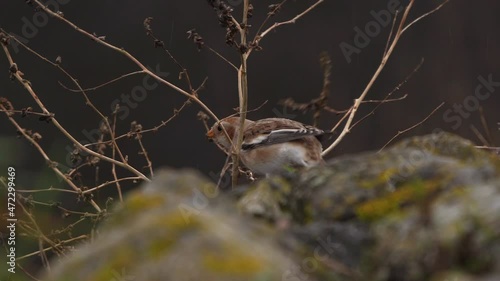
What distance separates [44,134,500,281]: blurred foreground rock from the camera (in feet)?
7.63

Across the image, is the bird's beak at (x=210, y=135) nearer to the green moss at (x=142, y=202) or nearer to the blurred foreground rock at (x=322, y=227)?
the blurred foreground rock at (x=322, y=227)

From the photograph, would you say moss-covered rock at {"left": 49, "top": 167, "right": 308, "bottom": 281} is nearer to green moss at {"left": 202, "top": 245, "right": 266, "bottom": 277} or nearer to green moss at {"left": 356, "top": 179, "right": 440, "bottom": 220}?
green moss at {"left": 202, "top": 245, "right": 266, "bottom": 277}

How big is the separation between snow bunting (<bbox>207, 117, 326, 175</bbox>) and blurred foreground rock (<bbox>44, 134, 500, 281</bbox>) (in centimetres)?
281

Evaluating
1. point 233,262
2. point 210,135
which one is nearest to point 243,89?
point 210,135

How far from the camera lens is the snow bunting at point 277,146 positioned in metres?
5.98

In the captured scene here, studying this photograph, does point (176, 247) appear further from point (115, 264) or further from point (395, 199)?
point (395, 199)

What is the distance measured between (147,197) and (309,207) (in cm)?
53

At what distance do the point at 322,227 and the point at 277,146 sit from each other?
11.3ft

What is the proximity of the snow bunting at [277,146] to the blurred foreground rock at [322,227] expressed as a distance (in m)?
2.81

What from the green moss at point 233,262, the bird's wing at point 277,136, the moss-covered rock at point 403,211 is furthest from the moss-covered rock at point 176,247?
the bird's wing at point 277,136

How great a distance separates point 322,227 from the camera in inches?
107

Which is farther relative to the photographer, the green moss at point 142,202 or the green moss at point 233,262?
the green moss at point 142,202

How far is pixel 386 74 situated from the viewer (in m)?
9.42

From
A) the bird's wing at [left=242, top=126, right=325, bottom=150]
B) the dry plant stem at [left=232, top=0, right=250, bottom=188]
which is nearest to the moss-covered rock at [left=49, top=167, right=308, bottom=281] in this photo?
the dry plant stem at [left=232, top=0, right=250, bottom=188]
